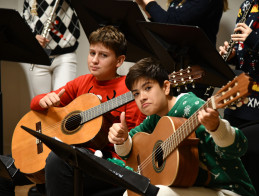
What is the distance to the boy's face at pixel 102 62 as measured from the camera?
82.1 inches

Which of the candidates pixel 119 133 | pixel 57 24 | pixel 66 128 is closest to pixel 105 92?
pixel 66 128

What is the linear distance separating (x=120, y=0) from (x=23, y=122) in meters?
0.90

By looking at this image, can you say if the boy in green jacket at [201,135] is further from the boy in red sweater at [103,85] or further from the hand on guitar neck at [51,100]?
the hand on guitar neck at [51,100]

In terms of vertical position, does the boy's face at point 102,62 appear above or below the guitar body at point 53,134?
above

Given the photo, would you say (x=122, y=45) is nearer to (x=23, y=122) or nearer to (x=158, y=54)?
(x=158, y=54)

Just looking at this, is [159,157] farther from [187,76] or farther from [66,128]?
[66,128]

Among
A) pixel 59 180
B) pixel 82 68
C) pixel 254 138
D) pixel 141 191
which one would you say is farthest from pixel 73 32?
pixel 141 191

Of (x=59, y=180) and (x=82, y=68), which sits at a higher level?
(x=59, y=180)

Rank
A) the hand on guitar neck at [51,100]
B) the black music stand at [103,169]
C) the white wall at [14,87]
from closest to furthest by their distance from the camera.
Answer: the black music stand at [103,169] → the hand on guitar neck at [51,100] → the white wall at [14,87]

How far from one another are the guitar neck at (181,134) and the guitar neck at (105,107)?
1.44 feet

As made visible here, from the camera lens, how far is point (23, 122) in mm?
2275

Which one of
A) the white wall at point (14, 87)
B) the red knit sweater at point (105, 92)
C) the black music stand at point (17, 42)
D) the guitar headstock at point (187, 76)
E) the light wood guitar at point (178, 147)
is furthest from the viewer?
the white wall at point (14, 87)

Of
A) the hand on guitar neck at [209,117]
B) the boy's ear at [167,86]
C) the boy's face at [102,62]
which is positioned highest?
the hand on guitar neck at [209,117]

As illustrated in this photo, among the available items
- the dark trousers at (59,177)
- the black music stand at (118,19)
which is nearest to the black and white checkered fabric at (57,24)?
the black music stand at (118,19)
